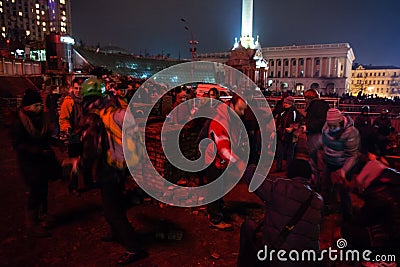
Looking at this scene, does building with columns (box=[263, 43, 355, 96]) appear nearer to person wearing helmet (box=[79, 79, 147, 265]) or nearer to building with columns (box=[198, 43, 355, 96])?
building with columns (box=[198, 43, 355, 96])

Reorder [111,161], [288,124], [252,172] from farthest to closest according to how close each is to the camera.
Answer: [288,124] < [111,161] < [252,172]

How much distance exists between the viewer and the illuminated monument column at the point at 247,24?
74.6 metres

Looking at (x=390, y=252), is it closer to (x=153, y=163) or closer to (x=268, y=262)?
(x=268, y=262)

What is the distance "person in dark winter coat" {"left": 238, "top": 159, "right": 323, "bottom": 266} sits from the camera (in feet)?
8.31

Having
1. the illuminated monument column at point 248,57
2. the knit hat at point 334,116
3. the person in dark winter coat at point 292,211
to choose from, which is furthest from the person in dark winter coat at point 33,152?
the illuminated monument column at point 248,57

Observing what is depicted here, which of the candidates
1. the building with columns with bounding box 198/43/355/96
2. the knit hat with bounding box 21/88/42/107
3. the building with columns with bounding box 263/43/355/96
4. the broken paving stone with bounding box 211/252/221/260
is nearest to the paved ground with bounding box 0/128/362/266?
the broken paving stone with bounding box 211/252/221/260

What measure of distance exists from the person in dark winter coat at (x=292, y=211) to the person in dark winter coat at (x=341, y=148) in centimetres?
233

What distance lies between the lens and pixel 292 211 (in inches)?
101

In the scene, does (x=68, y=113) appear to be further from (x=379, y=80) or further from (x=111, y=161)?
(x=379, y=80)

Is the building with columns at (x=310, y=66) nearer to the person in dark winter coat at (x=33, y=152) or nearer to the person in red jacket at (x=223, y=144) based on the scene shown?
the person in red jacket at (x=223, y=144)

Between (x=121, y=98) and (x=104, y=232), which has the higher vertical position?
(x=121, y=98)

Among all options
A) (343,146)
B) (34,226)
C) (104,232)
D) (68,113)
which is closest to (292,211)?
(343,146)

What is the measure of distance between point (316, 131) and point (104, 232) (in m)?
4.08

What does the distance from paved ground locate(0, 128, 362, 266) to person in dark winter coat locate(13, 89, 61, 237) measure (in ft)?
1.31
